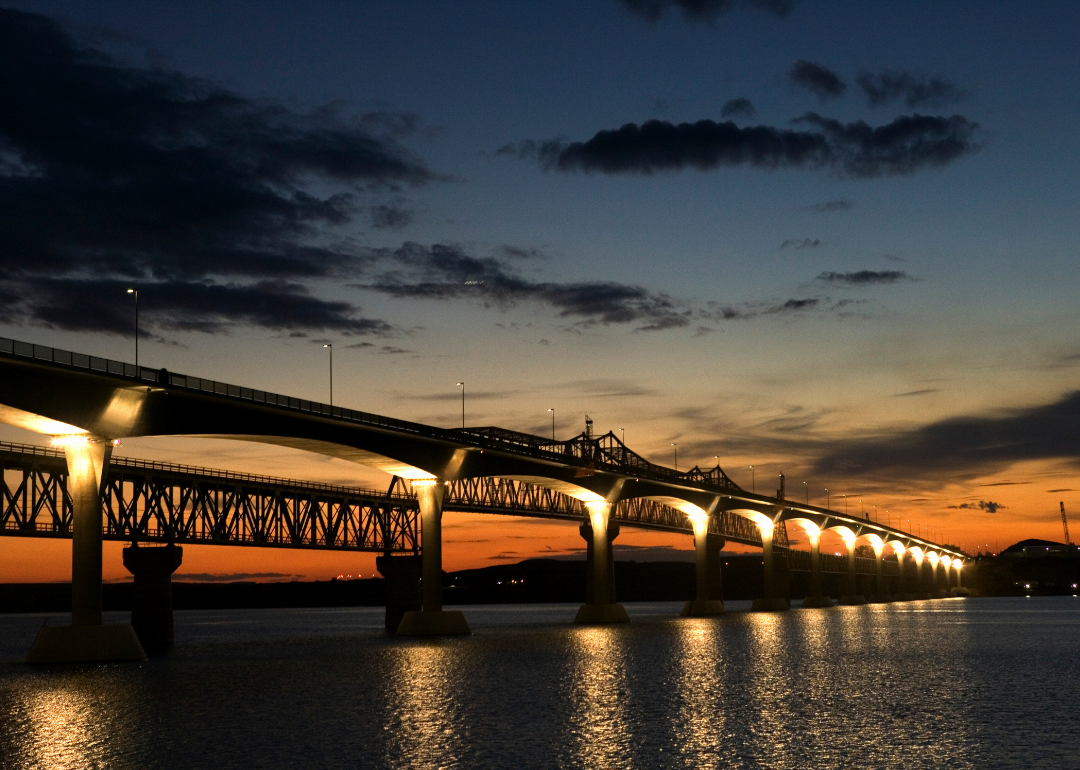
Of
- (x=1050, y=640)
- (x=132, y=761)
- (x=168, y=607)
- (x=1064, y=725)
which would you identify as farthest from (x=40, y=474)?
(x=1050, y=640)

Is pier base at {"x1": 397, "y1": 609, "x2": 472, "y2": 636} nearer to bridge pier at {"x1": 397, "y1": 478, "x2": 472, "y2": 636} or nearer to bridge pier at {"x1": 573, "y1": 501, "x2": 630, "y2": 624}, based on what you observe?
bridge pier at {"x1": 397, "y1": 478, "x2": 472, "y2": 636}

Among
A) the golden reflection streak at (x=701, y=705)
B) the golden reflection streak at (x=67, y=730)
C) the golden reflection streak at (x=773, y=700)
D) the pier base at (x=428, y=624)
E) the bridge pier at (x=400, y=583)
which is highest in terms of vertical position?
the bridge pier at (x=400, y=583)

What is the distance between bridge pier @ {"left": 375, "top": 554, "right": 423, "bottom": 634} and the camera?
115312 mm

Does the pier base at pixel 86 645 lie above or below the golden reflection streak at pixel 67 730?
above

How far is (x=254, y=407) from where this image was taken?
70812 mm

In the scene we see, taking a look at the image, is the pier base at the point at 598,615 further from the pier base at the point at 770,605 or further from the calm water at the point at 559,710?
the pier base at the point at 770,605

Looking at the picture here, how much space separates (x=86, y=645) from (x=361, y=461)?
30.6m

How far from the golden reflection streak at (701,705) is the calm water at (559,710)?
0.11m

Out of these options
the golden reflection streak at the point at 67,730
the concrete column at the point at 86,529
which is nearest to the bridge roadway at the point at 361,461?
the concrete column at the point at 86,529

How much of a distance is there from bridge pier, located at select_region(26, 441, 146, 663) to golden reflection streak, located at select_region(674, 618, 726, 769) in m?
28.6

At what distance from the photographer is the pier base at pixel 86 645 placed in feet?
197

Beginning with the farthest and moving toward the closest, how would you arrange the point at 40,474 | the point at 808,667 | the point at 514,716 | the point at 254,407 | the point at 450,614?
the point at 450,614, the point at 40,474, the point at 254,407, the point at 808,667, the point at 514,716

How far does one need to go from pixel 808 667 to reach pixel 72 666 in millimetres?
37098

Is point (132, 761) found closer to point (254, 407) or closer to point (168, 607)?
point (254, 407)
